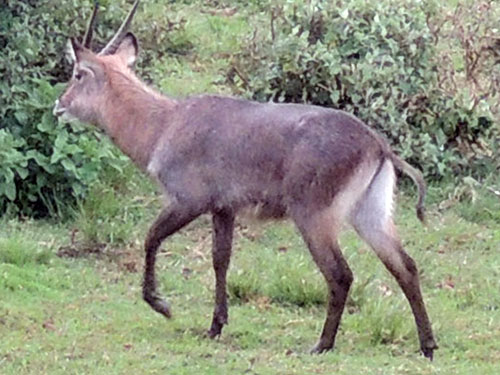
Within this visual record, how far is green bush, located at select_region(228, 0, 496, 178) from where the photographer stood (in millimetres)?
9289

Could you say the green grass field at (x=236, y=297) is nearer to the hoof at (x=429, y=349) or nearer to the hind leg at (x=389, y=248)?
the hoof at (x=429, y=349)

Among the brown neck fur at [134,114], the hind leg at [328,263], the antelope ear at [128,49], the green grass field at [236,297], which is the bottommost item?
the green grass field at [236,297]

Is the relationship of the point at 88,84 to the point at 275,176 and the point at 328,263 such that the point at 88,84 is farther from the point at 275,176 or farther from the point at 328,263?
the point at 328,263

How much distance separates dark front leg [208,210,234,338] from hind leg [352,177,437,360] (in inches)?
25.7

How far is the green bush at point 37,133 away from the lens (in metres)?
8.34

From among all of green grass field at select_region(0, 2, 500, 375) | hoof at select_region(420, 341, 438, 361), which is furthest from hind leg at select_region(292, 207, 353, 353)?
hoof at select_region(420, 341, 438, 361)

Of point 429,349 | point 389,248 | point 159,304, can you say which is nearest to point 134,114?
point 159,304

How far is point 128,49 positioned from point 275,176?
131cm

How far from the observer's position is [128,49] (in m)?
7.09

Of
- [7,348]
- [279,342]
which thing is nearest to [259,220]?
[279,342]

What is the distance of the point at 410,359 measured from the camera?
624cm

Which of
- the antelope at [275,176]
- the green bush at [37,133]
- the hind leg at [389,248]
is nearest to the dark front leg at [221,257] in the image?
the antelope at [275,176]

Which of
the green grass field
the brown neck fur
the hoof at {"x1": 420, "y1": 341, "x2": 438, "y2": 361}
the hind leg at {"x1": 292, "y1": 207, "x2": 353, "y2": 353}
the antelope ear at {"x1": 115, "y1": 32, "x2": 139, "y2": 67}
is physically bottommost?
the green grass field

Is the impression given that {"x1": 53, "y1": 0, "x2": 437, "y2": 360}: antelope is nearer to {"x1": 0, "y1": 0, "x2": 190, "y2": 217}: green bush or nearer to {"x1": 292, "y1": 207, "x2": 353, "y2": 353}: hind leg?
{"x1": 292, "y1": 207, "x2": 353, "y2": 353}: hind leg
